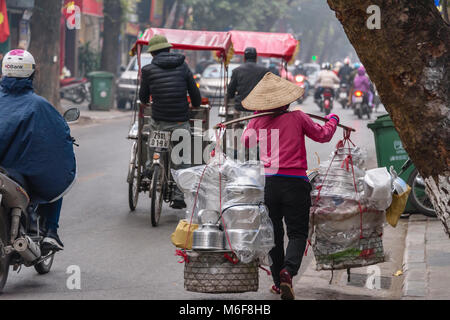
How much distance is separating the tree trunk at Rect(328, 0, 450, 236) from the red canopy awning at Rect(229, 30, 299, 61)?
1094cm

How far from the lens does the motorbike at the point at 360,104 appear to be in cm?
2589

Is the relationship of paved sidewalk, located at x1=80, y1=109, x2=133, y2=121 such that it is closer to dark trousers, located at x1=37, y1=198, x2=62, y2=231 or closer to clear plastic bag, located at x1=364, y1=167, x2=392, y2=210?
dark trousers, located at x1=37, y1=198, x2=62, y2=231

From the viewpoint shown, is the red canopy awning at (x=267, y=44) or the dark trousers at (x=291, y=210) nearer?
the dark trousers at (x=291, y=210)

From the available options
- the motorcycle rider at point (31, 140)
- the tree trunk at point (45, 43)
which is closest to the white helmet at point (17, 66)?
the motorcycle rider at point (31, 140)

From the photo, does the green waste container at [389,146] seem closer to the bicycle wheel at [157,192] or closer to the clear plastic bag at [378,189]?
the bicycle wheel at [157,192]

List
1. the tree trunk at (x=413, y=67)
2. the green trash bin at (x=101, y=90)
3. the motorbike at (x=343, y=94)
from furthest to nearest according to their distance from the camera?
the motorbike at (x=343, y=94)
the green trash bin at (x=101, y=90)
the tree trunk at (x=413, y=67)

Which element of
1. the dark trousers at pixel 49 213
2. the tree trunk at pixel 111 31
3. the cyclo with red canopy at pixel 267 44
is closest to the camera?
the dark trousers at pixel 49 213

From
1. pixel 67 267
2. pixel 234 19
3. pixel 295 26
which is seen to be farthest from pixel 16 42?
pixel 295 26

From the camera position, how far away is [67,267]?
24.5 ft

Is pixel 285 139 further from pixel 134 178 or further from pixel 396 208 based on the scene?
pixel 134 178

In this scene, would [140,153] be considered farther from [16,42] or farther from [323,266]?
[16,42]

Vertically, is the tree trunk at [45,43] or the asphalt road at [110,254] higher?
the tree trunk at [45,43]

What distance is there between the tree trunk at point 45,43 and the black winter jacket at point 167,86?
1291cm

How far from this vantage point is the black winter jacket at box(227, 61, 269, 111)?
42.5 feet
